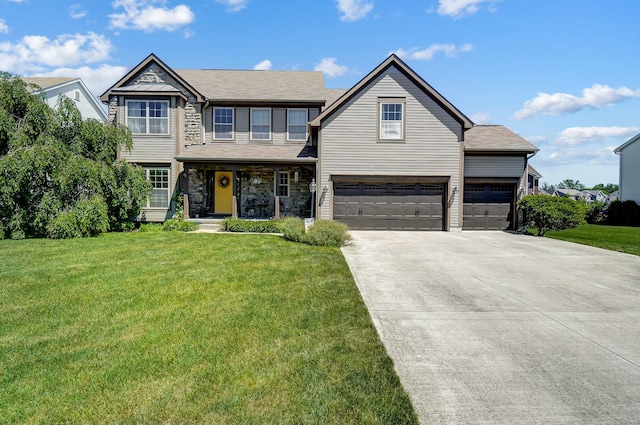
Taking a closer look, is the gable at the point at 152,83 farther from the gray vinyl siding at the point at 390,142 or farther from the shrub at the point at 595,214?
the shrub at the point at 595,214

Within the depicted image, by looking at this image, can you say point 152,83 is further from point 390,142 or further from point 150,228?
point 390,142

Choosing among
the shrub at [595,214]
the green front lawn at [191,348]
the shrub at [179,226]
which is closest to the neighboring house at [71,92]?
the shrub at [179,226]

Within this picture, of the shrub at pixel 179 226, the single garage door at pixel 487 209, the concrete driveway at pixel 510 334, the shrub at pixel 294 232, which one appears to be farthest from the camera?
the single garage door at pixel 487 209

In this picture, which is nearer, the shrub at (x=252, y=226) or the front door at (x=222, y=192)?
the shrub at (x=252, y=226)

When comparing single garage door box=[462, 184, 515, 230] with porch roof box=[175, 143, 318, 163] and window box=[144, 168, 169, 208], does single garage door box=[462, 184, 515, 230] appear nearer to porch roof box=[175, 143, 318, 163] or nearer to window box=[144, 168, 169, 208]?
porch roof box=[175, 143, 318, 163]

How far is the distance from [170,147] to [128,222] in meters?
3.93

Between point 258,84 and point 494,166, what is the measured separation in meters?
12.6

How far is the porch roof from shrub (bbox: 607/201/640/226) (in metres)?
21.4

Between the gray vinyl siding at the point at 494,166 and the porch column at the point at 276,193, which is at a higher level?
the gray vinyl siding at the point at 494,166

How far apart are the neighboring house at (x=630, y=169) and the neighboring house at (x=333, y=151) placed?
15.7 metres

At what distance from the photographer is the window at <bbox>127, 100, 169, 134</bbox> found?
16516mm

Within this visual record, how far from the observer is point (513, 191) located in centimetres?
1667

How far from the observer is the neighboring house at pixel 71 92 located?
2252 cm

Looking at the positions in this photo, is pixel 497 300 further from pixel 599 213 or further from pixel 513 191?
pixel 599 213
